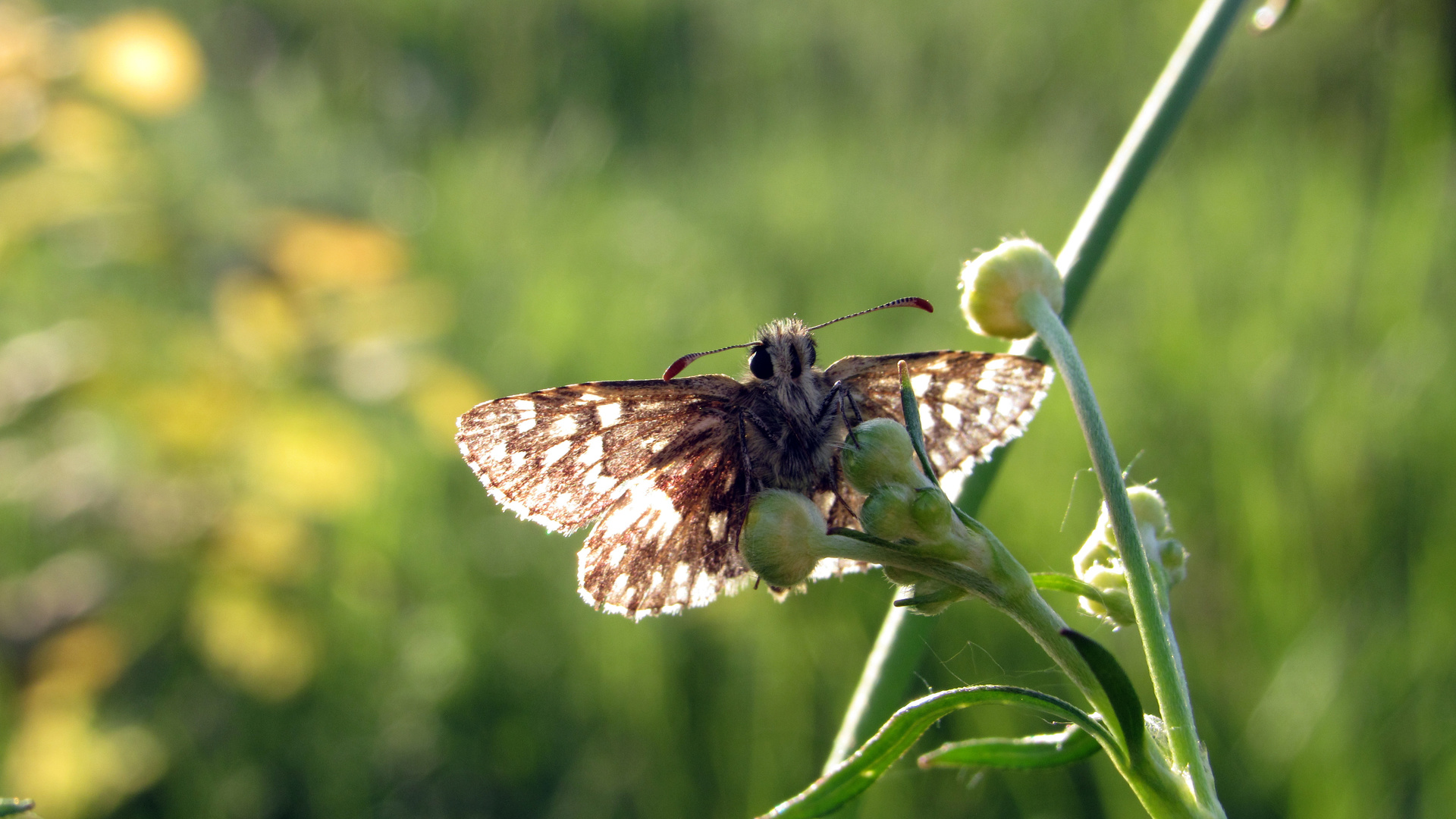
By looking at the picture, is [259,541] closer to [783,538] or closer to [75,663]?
[75,663]

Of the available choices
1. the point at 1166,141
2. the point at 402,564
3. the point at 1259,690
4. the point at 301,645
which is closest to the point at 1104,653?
the point at 1166,141

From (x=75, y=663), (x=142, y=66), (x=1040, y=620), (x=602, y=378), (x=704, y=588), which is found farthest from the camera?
(x=602, y=378)

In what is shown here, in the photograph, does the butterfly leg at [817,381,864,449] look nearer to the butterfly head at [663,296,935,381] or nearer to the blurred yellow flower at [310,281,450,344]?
the butterfly head at [663,296,935,381]

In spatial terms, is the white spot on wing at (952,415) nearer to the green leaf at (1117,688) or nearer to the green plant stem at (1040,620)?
the green plant stem at (1040,620)

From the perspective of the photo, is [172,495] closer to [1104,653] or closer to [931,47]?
[1104,653]

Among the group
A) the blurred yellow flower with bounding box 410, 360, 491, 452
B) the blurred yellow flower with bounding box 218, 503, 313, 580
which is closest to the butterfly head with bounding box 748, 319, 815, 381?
the blurred yellow flower with bounding box 410, 360, 491, 452

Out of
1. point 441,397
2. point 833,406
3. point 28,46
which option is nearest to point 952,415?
point 833,406

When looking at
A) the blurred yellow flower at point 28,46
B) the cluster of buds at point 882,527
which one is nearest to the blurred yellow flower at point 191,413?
the blurred yellow flower at point 28,46
